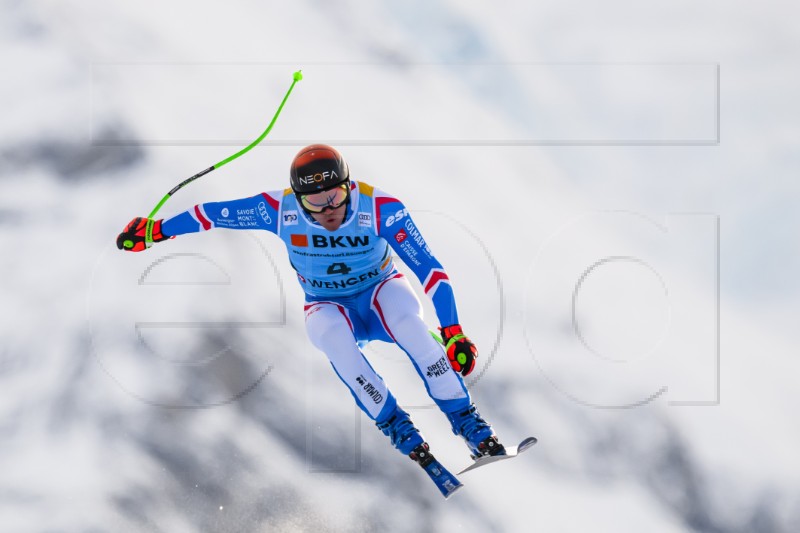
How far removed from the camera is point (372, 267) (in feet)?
32.5

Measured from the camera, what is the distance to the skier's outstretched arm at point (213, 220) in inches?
387

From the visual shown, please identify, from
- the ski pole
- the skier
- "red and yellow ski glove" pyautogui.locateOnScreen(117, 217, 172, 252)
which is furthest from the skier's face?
"red and yellow ski glove" pyautogui.locateOnScreen(117, 217, 172, 252)

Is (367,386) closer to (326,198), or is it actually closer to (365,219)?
(365,219)

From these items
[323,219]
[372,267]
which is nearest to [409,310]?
[372,267]

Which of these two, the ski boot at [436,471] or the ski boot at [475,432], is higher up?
the ski boot at [475,432]

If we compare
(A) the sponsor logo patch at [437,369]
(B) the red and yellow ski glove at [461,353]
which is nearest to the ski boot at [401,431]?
(A) the sponsor logo patch at [437,369]

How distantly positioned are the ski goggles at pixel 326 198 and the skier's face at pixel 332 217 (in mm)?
82

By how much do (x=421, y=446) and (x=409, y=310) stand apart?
138 centimetres

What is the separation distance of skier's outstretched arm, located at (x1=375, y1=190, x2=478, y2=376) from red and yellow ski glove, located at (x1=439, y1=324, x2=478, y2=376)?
0.39 ft

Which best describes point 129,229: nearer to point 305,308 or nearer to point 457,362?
point 305,308

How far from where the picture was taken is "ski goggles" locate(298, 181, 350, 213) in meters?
9.23

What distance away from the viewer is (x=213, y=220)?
10047 millimetres

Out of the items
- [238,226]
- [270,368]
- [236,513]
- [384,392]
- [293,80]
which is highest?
[293,80]

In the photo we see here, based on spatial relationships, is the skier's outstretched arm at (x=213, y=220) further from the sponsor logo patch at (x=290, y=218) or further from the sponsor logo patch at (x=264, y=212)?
the sponsor logo patch at (x=290, y=218)
